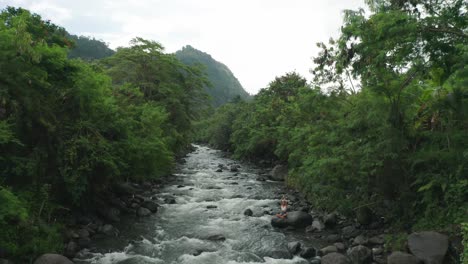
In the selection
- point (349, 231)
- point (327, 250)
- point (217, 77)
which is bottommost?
point (327, 250)

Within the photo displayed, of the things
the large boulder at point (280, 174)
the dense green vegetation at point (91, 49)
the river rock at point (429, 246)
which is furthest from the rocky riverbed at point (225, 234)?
the dense green vegetation at point (91, 49)

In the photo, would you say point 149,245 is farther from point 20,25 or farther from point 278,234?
point 20,25

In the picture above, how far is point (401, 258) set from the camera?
9383 mm

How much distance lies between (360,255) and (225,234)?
5059 millimetres

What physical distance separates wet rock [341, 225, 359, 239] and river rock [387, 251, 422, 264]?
283 cm

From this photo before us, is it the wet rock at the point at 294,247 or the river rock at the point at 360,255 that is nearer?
the river rock at the point at 360,255

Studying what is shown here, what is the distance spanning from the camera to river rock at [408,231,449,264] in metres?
8.99

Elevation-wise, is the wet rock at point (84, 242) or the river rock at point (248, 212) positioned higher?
the river rock at point (248, 212)

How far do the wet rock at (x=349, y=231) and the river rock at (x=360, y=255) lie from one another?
1.82m

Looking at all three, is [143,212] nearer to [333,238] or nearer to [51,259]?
[51,259]

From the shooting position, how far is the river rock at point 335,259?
10.0 metres

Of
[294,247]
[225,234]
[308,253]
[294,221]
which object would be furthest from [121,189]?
[308,253]

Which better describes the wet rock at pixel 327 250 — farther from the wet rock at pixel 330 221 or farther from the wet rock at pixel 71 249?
the wet rock at pixel 71 249

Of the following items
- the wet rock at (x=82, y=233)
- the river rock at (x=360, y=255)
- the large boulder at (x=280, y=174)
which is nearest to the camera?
the river rock at (x=360, y=255)
